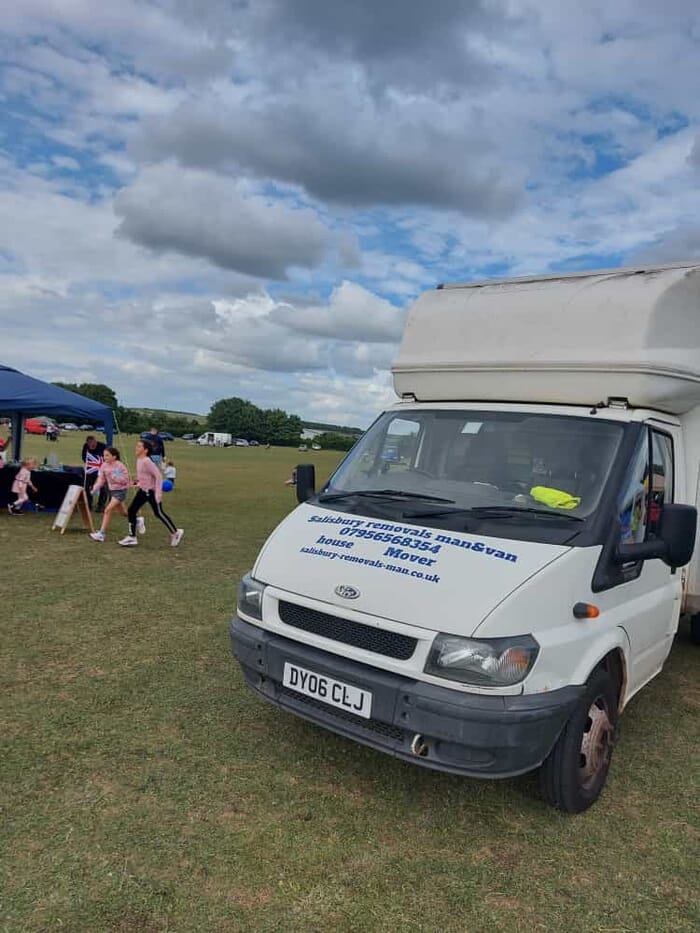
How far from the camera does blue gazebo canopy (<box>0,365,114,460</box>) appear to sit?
1310 cm

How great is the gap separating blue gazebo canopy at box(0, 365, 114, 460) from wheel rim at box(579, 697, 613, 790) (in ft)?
40.8

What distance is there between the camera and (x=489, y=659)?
3041 mm

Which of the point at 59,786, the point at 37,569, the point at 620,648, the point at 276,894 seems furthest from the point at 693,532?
the point at 37,569

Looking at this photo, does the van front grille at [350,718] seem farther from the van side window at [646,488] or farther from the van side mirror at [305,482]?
the van side window at [646,488]

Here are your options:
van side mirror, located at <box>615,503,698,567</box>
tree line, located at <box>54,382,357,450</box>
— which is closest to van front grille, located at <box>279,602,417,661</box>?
van side mirror, located at <box>615,503,698,567</box>

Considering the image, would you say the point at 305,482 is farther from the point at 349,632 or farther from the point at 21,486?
the point at 21,486

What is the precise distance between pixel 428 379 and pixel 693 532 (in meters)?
2.16

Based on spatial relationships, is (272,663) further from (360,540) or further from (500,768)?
(500,768)

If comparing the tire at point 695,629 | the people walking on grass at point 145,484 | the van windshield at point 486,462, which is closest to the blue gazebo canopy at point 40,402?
the people walking on grass at point 145,484

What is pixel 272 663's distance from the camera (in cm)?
369

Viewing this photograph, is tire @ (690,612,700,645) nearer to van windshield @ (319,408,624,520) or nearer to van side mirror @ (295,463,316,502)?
van windshield @ (319,408,624,520)

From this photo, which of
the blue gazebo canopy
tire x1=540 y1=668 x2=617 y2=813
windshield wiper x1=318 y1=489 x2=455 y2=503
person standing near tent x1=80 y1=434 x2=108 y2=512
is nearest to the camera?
tire x1=540 y1=668 x2=617 y2=813

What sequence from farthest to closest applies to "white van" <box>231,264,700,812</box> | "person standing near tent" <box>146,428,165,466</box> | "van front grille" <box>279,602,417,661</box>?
"person standing near tent" <box>146,428,165,466</box> → "van front grille" <box>279,602,417,661</box> → "white van" <box>231,264,700,812</box>

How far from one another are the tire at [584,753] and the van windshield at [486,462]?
39.0 inches
